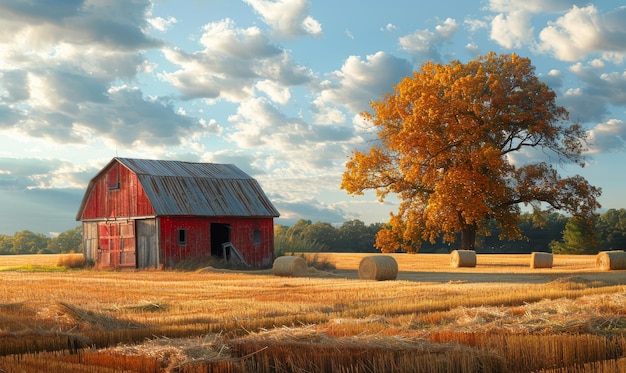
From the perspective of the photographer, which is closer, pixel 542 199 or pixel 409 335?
pixel 409 335

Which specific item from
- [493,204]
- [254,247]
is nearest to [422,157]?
[493,204]

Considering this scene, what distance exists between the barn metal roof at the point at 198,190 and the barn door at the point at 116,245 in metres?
2.39

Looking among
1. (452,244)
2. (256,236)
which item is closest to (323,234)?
(452,244)

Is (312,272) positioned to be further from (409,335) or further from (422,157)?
(409,335)

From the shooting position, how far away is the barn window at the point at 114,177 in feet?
129

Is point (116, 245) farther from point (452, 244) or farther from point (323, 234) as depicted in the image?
point (452, 244)

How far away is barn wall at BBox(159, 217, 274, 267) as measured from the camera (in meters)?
36.1

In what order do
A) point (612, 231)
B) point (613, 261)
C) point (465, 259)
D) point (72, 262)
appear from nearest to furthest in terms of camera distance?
point (613, 261) → point (465, 259) → point (72, 262) → point (612, 231)

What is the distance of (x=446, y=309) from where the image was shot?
15078mm

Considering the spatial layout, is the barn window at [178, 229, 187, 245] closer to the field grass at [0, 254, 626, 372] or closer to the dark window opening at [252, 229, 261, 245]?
the dark window opening at [252, 229, 261, 245]

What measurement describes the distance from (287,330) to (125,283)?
14.8m

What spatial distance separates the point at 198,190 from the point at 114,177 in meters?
4.63

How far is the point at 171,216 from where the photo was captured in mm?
36281

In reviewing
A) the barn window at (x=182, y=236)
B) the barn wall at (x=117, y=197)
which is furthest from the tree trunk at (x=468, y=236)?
the barn wall at (x=117, y=197)
